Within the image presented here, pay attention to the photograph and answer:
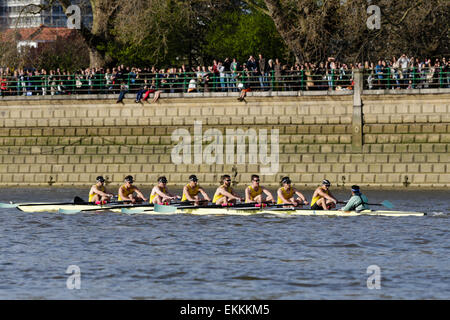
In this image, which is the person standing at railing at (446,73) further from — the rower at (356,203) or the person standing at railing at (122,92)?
the person standing at railing at (122,92)

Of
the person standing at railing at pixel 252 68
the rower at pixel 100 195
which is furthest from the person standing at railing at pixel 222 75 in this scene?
the rower at pixel 100 195

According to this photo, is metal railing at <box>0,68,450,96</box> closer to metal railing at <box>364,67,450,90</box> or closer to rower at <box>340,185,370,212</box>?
metal railing at <box>364,67,450,90</box>

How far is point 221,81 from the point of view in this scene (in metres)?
47.8

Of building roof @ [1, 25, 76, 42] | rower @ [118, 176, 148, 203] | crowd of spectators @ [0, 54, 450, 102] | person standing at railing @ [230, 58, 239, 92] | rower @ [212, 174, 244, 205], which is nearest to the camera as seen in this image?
rower @ [212, 174, 244, 205]

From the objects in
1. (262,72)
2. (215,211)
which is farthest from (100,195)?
(262,72)

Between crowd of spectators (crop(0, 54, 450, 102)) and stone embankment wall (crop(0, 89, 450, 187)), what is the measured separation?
661 mm

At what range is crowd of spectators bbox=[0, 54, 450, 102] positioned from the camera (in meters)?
45.0

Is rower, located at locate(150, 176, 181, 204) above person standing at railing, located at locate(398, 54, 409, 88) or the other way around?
the other way around

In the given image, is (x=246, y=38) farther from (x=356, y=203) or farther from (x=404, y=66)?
(x=356, y=203)

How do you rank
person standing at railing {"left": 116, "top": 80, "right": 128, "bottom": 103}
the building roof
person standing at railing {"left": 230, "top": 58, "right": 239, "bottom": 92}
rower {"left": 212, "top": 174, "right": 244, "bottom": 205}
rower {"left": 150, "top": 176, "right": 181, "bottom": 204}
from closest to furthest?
rower {"left": 212, "top": 174, "right": 244, "bottom": 205}
rower {"left": 150, "top": 176, "right": 181, "bottom": 204}
person standing at railing {"left": 230, "top": 58, "right": 239, "bottom": 92}
person standing at railing {"left": 116, "top": 80, "right": 128, "bottom": 103}
the building roof

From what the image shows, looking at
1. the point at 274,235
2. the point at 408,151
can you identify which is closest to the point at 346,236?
the point at 274,235

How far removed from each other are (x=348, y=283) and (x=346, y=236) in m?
7.73

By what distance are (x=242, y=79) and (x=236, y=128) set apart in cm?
257

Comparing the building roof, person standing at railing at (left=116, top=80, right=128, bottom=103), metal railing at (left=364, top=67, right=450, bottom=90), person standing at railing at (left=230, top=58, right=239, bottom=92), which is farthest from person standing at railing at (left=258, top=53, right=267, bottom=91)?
the building roof
